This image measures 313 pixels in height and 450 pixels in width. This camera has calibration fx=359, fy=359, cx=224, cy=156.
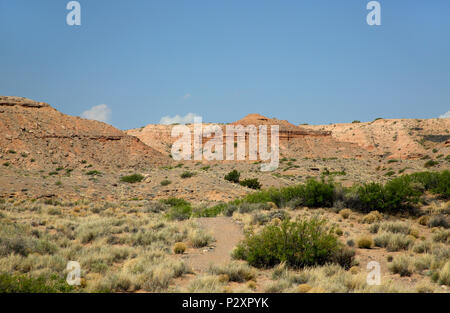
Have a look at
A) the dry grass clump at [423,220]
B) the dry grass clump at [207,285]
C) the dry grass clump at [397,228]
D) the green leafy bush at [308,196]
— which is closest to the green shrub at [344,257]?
the dry grass clump at [207,285]

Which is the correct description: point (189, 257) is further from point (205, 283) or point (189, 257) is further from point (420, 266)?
point (420, 266)

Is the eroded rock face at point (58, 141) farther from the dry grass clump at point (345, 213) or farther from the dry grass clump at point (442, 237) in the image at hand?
the dry grass clump at point (442, 237)

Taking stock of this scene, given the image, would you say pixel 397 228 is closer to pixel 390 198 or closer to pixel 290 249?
pixel 390 198

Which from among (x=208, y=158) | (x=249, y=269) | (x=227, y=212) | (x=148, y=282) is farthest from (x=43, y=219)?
(x=208, y=158)

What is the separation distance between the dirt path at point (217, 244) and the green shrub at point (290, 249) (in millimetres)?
682

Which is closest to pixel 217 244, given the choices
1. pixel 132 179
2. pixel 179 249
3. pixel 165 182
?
pixel 179 249

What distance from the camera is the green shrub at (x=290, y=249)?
8.08 m

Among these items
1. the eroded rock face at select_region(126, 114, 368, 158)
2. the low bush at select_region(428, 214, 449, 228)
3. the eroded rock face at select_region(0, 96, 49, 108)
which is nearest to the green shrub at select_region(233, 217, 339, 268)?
the low bush at select_region(428, 214, 449, 228)

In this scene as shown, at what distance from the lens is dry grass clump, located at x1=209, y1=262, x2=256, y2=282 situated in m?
7.20

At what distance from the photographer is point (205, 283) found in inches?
256

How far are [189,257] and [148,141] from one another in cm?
7122

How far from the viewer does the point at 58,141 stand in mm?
45562

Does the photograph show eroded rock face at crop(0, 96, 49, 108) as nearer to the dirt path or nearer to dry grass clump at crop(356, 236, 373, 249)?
the dirt path
